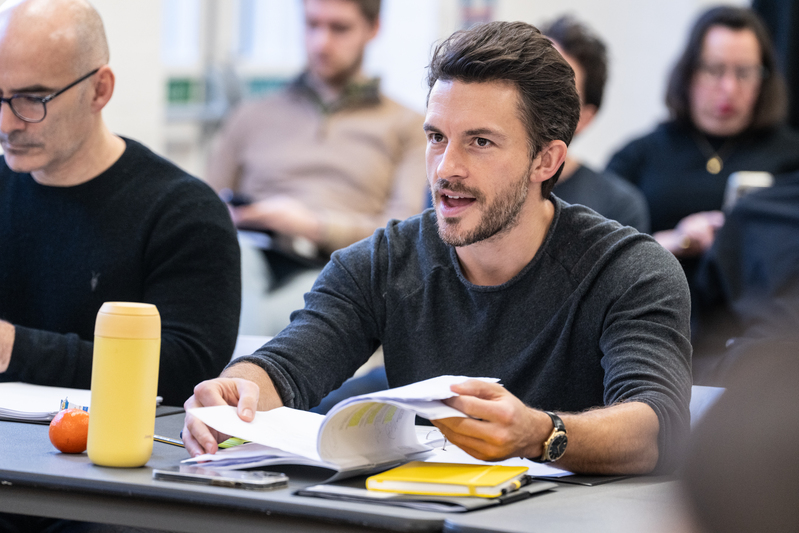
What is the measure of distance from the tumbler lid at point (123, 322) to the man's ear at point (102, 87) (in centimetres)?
86

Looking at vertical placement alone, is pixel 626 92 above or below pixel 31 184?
above

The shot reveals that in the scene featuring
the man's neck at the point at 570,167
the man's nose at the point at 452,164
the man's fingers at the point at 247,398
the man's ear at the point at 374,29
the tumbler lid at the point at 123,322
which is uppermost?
the man's ear at the point at 374,29

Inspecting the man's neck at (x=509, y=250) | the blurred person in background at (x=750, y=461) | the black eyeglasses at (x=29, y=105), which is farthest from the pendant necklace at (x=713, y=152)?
the blurred person in background at (x=750, y=461)

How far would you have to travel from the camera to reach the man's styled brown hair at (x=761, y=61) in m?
3.36

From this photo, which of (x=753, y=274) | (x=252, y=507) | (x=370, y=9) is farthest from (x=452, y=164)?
(x=370, y=9)

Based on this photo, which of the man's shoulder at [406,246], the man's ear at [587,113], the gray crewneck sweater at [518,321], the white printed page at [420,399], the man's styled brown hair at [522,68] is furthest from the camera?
the man's ear at [587,113]

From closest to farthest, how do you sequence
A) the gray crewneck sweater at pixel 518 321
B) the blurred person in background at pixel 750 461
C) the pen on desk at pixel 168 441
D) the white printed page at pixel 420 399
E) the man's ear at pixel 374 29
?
1. the blurred person in background at pixel 750 461
2. the white printed page at pixel 420 399
3. the pen on desk at pixel 168 441
4. the gray crewneck sweater at pixel 518 321
5. the man's ear at pixel 374 29

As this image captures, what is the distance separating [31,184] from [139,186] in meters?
0.22

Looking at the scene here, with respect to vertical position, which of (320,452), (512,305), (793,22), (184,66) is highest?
(793,22)

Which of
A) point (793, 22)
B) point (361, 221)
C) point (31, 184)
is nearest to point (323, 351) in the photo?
point (31, 184)

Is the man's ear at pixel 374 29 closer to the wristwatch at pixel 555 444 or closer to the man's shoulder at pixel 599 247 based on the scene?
the man's shoulder at pixel 599 247

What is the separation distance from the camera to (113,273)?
5.73ft

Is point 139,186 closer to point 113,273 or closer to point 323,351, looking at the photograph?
point 113,273

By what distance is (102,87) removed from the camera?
179cm
